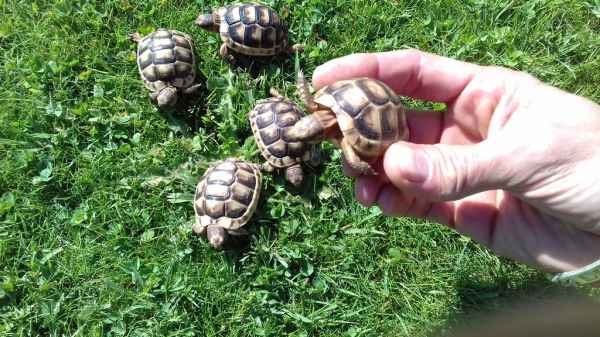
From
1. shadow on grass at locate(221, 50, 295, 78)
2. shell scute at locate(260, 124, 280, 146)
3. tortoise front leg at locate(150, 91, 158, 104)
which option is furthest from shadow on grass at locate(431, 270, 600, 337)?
tortoise front leg at locate(150, 91, 158, 104)

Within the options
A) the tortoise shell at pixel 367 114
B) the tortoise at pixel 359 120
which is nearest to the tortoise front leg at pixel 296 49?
the tortoise at pixel 359 120

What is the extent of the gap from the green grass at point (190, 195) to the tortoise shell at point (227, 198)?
0.79 ft

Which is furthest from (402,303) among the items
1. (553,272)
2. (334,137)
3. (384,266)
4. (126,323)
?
(126,323)

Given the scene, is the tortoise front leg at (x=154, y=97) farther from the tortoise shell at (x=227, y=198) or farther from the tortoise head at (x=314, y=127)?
the tortoise head at (x=314, y=127)

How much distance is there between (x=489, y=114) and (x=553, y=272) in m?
1.26

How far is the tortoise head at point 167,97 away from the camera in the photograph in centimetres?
479

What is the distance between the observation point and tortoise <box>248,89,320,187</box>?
4.60 metres

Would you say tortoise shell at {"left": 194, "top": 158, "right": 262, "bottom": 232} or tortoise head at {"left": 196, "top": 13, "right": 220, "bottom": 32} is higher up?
tortoise head at {"left": 196, "top": 13, "right": 220, "bottom": 32}

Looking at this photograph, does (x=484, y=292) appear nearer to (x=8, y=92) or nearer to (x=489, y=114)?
(x=489, y=114)

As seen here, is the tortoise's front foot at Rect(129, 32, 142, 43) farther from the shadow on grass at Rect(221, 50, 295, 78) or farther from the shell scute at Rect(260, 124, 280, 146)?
the shell scute at Rect(260, 124, 280, 146)

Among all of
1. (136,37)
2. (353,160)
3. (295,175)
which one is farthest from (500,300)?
(136,37)

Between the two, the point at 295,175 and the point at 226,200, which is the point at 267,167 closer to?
the point at 295,175

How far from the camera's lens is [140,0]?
5.36 meters

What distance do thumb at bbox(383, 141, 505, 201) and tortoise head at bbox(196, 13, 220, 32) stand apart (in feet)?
10.6
